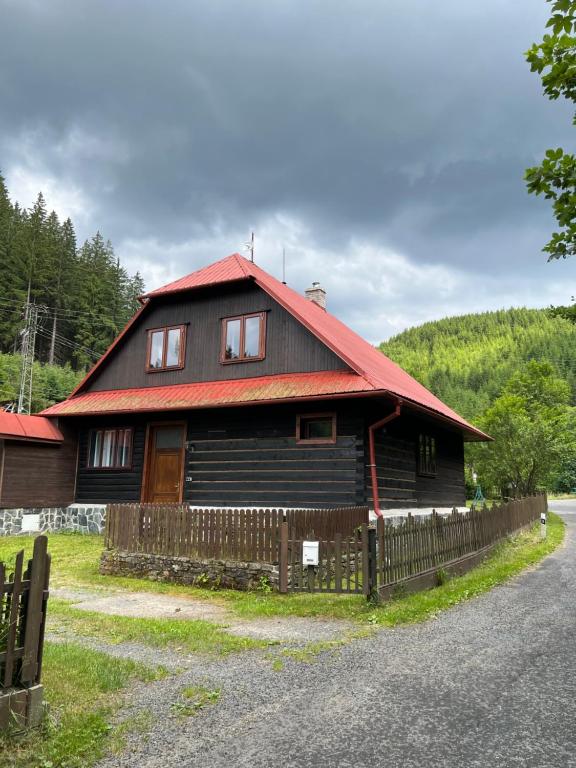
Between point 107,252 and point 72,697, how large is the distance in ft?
243

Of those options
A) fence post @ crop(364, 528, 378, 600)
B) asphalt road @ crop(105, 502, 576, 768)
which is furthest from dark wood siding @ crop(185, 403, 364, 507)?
asphalt road @ crop(105, 502, 576, 768)

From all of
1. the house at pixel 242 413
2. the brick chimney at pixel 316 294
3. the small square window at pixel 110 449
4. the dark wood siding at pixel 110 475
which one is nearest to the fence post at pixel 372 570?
the house at pixel 242 413

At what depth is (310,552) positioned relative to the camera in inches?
369

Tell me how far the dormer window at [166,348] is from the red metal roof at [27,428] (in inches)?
145

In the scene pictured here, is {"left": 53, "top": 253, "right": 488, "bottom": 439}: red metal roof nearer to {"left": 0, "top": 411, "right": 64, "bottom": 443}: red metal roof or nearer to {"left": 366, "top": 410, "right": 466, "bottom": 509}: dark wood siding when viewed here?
{"left": 0, "top": 411, "right": 64, "bottom": 443}: red metal roof

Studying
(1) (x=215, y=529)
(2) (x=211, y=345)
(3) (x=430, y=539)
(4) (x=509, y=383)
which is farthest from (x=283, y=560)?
(4) (x=509, y=383)

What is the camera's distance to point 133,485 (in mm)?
18625

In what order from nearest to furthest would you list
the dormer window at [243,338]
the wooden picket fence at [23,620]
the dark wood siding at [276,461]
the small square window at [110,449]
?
1. the wooden picket fence at [23,620]
2. the dark wood siding at [276,461]
3. the dormer window at [243,338]
4. the small square window at [110,449]

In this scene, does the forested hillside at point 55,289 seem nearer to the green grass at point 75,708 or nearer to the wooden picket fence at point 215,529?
the wooden picket fence at point 215,529

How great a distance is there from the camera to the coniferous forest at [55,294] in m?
56.4

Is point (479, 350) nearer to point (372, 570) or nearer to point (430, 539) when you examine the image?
point (430, 539)

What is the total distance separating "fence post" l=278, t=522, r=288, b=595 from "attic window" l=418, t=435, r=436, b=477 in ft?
35.4

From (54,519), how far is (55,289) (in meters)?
47.8

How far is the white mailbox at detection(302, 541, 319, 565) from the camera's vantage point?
932 cm
